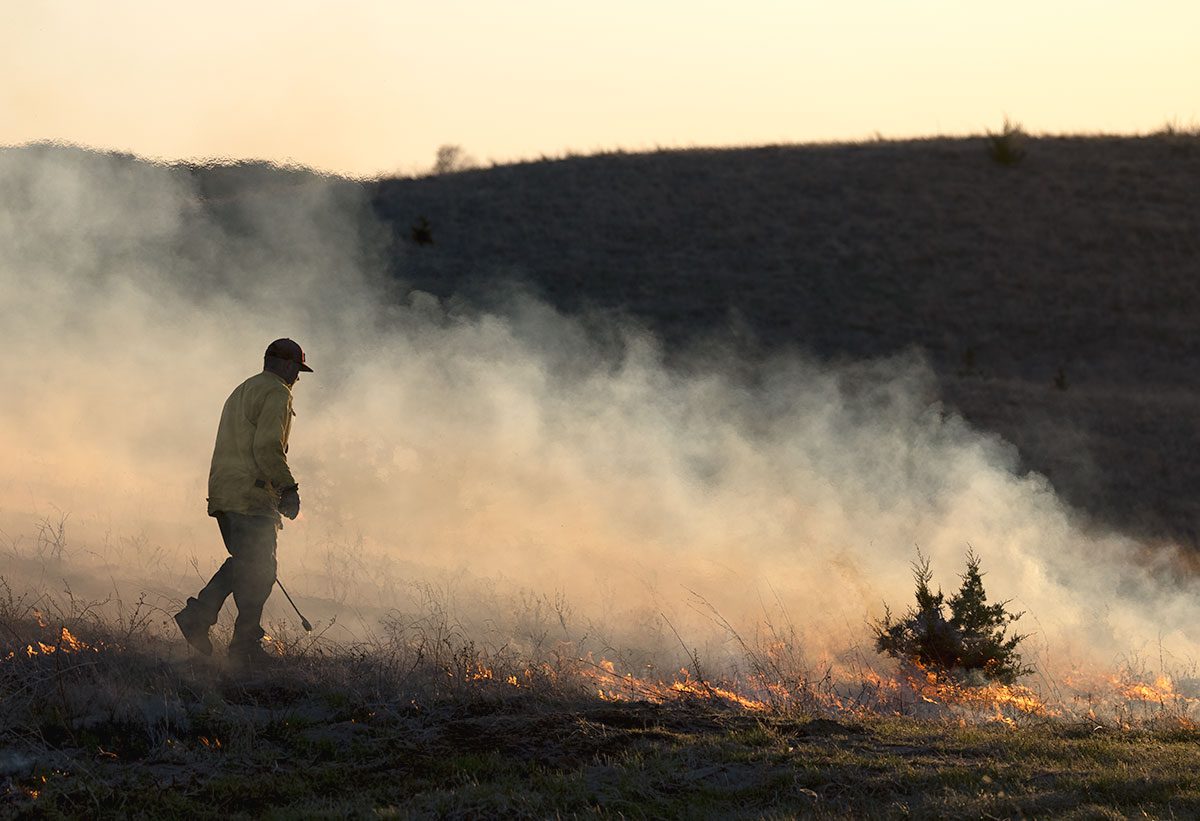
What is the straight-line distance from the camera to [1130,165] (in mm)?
44969

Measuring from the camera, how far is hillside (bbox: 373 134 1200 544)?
29984 mm

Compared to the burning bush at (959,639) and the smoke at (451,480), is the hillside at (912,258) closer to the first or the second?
the smoke at (451,480)

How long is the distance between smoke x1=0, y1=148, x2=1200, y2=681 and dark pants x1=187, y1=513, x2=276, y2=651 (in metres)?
2.54

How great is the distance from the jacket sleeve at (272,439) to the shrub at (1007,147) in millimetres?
42304

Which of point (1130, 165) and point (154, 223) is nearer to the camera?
point (154, 223)

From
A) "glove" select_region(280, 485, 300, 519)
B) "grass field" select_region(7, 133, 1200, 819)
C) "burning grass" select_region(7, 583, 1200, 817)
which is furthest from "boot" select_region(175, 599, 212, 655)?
"glove" select_region(280, 485, 300, 519)

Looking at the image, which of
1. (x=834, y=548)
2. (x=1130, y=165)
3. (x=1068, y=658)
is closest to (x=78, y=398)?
(x=834, y=548)

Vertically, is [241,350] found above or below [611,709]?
above

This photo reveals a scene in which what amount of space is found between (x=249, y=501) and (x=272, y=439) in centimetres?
41

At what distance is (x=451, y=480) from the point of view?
46.6 ft

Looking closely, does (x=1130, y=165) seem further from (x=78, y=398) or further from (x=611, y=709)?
(x=611, y=709)

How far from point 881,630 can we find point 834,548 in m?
2.85

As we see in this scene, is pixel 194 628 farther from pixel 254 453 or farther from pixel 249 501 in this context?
pixel 254 453

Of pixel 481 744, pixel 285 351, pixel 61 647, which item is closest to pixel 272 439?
pixel 285 351
